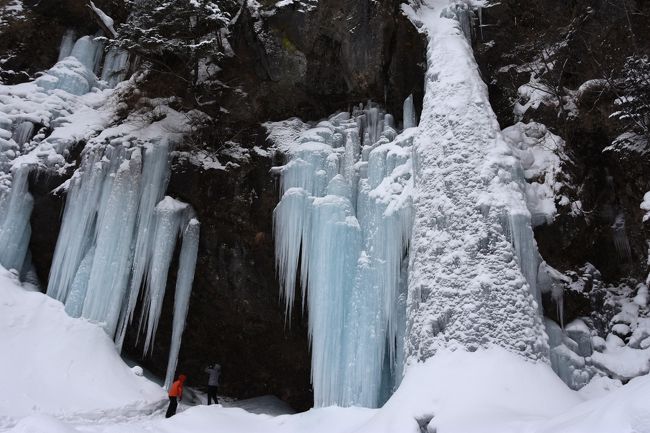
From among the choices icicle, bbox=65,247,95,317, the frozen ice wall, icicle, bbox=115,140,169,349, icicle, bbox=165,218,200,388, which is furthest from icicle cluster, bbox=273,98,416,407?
icicle, bbox=65,247,95,317

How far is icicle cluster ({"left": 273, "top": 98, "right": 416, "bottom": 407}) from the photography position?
849 centimetres

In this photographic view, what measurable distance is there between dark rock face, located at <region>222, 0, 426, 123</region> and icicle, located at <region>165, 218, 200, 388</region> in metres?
2.89

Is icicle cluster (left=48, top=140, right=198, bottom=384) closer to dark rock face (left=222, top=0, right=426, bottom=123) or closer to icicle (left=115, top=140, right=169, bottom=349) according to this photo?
icicle (left=115, top=140, right=169, bottom=349)

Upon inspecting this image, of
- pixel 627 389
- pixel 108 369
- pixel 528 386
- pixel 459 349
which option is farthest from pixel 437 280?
pixel 108 369

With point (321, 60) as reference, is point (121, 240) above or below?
below

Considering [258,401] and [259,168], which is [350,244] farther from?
[258,401]

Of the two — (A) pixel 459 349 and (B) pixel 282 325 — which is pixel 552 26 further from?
(B) pixel 282 325

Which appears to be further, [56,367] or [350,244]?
[350,244]

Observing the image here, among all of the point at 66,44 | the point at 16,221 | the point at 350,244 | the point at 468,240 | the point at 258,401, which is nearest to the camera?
the point at 468,240

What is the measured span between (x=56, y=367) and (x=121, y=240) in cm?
278

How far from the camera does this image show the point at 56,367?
9.35 m

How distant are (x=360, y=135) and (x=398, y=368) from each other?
506 cm

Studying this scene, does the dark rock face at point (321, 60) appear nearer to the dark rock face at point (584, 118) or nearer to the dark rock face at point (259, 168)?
the dark rock face at point (259, 168)

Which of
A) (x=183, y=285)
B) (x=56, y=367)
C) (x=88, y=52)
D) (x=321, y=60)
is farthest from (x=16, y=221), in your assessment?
(x=321, y=60)
